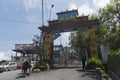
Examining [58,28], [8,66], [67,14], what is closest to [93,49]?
A: [58,28]

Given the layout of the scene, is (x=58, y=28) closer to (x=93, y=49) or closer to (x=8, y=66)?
(x=93, y=49)

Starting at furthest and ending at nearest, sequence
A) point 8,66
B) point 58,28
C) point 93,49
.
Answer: point 8,66 < point 58,28 < point 93,49

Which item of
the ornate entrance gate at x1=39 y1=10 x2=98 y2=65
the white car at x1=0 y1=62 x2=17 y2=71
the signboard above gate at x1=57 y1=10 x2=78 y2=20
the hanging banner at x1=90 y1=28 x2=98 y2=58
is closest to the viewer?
the hanging banner at x1=90 y1=28 x2=98 y2=58

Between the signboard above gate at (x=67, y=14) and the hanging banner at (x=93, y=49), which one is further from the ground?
the signboard above gate at (x=67, y=14)

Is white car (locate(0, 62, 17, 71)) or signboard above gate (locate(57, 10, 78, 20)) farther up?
signboard above gate (locate(57, 10, 78, 20))

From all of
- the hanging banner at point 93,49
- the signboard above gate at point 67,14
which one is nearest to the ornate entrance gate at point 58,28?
the hanging banner at point 93,49

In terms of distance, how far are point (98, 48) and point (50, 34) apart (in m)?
6.79

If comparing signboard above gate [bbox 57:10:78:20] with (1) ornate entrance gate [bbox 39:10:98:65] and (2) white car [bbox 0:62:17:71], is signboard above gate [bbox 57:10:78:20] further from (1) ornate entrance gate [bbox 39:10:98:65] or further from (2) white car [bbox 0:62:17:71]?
(2) white car [bbox 0:62:17:71]

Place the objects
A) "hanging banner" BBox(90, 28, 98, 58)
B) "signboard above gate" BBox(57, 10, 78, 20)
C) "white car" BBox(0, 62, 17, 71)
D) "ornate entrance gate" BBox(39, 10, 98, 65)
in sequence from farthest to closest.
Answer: "white car" BBox(0, 62, 17, 71)
"signboard above gate" BBox(57, 10, 78, 20)
"ornate entrance gate" BBox(39, 10, 98, 65)
"hanging banner" BBox(90, 28, 98, 58)

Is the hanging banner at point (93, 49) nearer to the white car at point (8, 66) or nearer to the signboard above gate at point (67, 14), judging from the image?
the signboard above gate at point (67, 14)

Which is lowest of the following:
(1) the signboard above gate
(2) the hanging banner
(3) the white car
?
(3) the white car

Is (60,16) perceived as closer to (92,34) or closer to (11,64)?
(92,34)

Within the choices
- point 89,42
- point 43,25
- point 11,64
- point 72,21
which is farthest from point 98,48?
point 11,64

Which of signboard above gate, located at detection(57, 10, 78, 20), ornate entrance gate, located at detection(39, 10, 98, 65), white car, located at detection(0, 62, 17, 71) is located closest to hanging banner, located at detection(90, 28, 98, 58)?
ornate entrance gate, located at detection(39, 10, 98, 65)
